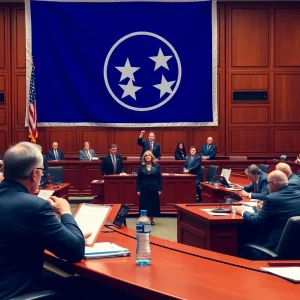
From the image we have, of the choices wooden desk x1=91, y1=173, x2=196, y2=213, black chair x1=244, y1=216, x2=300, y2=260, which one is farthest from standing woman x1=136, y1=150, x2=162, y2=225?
black chair x1=244, y1=216, x2=300, y2=260

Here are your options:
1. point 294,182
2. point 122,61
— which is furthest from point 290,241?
point 122,61

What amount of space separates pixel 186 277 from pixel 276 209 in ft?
7.36

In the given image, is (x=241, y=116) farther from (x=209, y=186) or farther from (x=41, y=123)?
(x=209, y=186)

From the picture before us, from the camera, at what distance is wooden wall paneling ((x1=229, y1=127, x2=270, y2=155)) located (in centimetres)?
1605

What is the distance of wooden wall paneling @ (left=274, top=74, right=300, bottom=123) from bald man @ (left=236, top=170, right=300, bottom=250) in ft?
37.4

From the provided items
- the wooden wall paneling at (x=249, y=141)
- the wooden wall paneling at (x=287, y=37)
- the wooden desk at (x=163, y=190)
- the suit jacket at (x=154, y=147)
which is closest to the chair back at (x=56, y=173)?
the wooden desk at (x=163, y=190)

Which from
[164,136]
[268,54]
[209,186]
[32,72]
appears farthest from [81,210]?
[268,54]

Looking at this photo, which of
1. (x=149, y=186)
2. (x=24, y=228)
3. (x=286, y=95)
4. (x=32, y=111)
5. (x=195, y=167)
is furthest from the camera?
(x=286, y=95)

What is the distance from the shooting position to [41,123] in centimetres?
1497

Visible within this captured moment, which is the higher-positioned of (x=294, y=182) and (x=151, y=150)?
(x=151, y=150)

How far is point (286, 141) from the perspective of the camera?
632 inches

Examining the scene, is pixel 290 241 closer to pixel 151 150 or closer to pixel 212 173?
pixel 212 173

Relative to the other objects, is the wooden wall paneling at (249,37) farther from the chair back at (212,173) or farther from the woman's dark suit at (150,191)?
the woman's dark suit at (150,191)

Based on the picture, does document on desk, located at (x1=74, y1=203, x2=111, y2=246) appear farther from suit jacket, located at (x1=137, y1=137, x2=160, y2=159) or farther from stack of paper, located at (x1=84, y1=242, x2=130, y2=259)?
suit jacket, located at (x1=137, y1=137, x2=160, y2=159)
